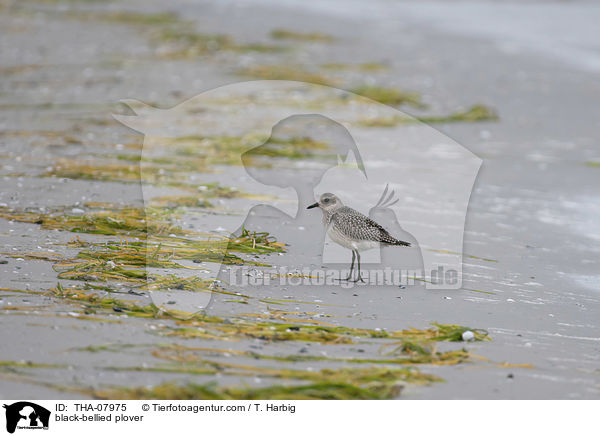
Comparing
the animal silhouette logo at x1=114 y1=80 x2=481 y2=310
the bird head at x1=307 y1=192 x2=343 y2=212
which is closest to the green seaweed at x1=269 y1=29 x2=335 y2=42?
the animal silhouette logo at x1=114 y1=80 x2=481 y2=310

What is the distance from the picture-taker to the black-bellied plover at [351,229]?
529 centimetres

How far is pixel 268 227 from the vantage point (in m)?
6.45

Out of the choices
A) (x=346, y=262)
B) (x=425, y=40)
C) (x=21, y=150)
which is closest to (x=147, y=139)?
(x=21, y=150)

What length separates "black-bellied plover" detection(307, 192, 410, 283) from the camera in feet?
17.3

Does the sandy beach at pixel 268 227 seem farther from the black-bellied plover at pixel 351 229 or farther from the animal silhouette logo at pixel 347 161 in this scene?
the black-bellied plover at pixel 351 229

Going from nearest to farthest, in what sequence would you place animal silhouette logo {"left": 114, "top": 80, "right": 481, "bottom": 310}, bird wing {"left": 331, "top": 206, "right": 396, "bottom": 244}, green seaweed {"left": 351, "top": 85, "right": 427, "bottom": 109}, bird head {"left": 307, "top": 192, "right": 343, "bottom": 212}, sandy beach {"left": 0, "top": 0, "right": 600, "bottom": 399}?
1. sandy beach {"left": 0, "top": 0, "right": 600, "bottom": 399}
2. bird wing {"left": 331, "top": 206, "right": 396, "bottom": 244}
3. bird head {"left": 307, "top": 192, "right": 343, "bottom": 212}
4. animal silhouette logo {"left": 114, "top": 80, "right": 481, "bottom": 310}
5. green seaweed {"left": 351, "top": 85, "right": 427, "bottom": 109}
